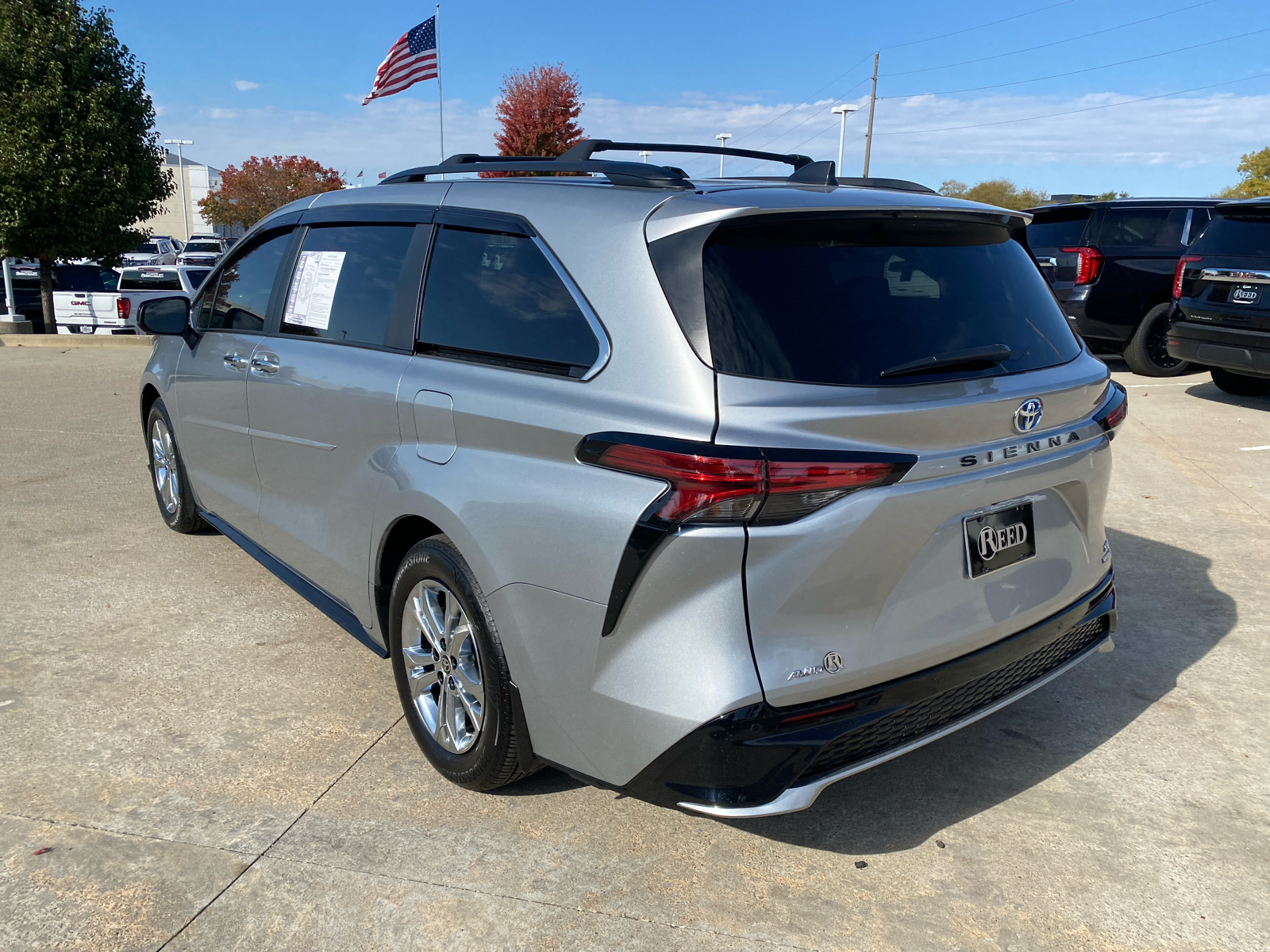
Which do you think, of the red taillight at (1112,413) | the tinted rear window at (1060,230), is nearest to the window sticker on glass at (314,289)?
the red taillight at (1112,413)

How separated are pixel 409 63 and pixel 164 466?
1670cm

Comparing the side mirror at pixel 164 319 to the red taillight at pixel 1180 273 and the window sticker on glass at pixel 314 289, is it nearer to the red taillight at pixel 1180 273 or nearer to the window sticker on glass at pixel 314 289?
the window sticker on glass at pixel 314 289

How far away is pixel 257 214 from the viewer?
59938mm

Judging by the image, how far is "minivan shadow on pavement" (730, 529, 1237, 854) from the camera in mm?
2867

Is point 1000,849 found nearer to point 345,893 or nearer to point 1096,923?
point 1096,923

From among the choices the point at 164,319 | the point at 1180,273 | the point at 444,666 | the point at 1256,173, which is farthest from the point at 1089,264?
the point at 1256,173

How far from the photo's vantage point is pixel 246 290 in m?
4.38

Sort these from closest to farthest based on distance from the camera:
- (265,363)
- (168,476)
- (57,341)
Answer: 1. (265,363)
2. (168,476)
3. (57,341)

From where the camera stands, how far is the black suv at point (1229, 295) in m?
8.27

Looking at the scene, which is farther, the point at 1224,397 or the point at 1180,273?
the point at 1224,397

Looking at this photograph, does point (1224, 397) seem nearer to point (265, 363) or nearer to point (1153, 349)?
point (1153, 349)

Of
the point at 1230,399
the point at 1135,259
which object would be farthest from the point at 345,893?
the point at 1135,259

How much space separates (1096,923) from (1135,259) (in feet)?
33.9

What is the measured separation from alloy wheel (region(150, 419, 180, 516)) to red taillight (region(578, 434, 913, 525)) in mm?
3885
